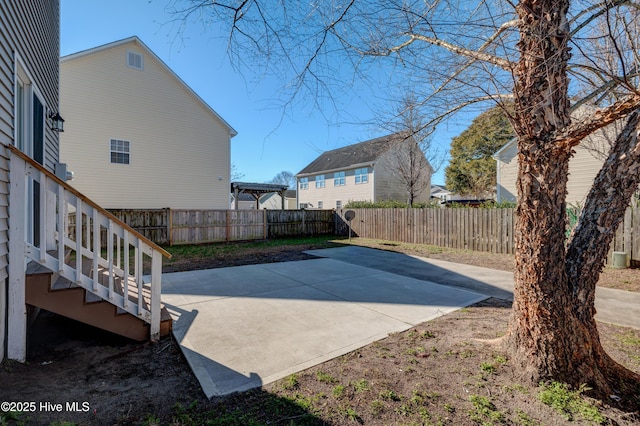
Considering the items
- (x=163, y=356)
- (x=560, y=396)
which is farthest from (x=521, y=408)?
(x=163, y=356)

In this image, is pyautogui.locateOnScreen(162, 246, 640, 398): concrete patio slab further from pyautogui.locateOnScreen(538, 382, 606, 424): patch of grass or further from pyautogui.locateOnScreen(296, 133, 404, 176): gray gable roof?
pyautogui.locateOnScreen(296, 133, 404, 176): gray gable roof

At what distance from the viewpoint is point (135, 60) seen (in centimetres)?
1251

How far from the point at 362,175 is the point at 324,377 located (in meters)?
19.7

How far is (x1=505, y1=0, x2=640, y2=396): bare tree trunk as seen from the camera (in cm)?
223

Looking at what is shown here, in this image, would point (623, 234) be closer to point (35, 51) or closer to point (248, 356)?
point (248, 356)

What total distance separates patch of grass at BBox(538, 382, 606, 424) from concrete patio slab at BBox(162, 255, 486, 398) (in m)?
1.52

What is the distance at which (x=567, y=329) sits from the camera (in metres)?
2.30

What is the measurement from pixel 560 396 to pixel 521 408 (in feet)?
1.07

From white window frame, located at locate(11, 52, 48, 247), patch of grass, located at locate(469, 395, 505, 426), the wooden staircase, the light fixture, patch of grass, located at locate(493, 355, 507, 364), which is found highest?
the light fixture

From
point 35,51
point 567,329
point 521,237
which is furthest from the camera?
point 35,51

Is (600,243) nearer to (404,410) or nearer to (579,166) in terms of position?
(404,410)

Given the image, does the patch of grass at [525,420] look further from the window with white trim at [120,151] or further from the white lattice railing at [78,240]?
the window with white trim at [120,151]

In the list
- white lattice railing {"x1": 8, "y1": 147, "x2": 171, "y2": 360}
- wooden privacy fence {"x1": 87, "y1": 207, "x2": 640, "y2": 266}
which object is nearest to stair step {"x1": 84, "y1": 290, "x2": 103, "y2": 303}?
white lattice railing {"x1": 8, "y1": 147, "x2": 171, "y2": 360}

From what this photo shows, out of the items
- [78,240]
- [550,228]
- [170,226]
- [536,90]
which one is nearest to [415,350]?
[550,228]
